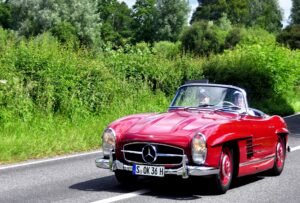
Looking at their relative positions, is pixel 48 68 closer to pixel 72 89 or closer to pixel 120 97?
pixel 72 89

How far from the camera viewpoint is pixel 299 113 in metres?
28.2

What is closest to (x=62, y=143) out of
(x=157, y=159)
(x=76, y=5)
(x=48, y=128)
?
(x=48, y=128)

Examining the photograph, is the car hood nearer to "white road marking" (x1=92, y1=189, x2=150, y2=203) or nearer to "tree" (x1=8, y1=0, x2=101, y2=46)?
"white road marking" (x1=92, y1=189, x2=150, y2=203)

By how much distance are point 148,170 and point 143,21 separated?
114 meters

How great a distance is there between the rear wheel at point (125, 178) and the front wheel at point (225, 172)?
1.37m

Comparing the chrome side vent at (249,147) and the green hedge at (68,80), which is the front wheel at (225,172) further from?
the green hedge at (68,80)

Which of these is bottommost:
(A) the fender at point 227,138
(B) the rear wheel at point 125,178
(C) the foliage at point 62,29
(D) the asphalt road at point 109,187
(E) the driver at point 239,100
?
(D) the asphalt road at point 109,187

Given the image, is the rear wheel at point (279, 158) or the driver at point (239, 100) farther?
the rear wheel at point (279, 158)

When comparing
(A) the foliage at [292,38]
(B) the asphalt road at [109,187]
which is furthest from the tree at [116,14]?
(B) the asphalt road at [109,187]

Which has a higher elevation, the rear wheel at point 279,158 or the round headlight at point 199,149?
the round headlight at point 199,149

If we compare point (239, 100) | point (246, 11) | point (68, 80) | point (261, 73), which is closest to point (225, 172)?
point (239, 100)

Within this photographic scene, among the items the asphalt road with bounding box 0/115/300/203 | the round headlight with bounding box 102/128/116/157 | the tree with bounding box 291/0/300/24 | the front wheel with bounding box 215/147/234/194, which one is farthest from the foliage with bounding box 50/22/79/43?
the tree with bounding box 291/0/300/24

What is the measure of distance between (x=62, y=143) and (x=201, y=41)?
6706cm

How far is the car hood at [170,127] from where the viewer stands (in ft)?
28.0
